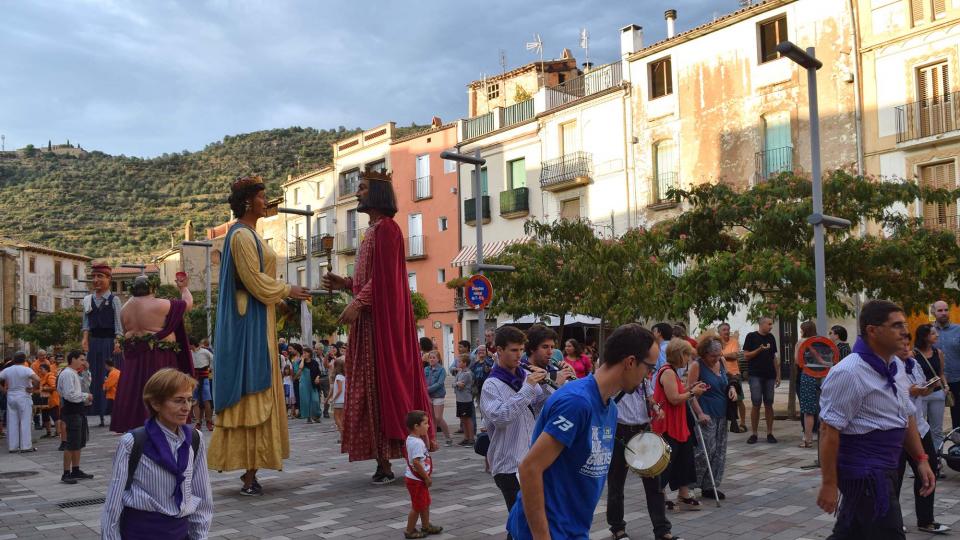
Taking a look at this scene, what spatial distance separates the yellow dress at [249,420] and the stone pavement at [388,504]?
398mm

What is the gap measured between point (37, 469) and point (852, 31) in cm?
2224

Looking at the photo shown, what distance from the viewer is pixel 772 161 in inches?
1022

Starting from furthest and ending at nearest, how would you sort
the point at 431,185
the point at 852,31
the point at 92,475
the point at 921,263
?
the point at 431,185, the point at 852,31, the point at 921,263, the point at 92,475

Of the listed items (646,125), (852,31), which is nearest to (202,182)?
(646,125)

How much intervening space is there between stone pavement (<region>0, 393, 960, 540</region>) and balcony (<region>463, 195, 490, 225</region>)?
25.3 m

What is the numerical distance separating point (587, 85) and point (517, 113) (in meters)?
3.81

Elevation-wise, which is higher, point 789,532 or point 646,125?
point 646,125

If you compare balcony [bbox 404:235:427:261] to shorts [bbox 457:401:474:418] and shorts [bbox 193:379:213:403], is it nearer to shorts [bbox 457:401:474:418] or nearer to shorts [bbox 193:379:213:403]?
shorts [bbox 193:379:213:403]

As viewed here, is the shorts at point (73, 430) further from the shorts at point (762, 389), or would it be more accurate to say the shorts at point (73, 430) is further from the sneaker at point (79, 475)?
the shorts at point (762, 389)

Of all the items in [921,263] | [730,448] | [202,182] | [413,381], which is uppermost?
[202,182]

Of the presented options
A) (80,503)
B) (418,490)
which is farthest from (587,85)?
(418,490)

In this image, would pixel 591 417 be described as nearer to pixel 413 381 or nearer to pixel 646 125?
pixel 413 381

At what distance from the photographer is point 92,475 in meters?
10.2

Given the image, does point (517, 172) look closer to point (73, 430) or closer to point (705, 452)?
point (73, 430)
